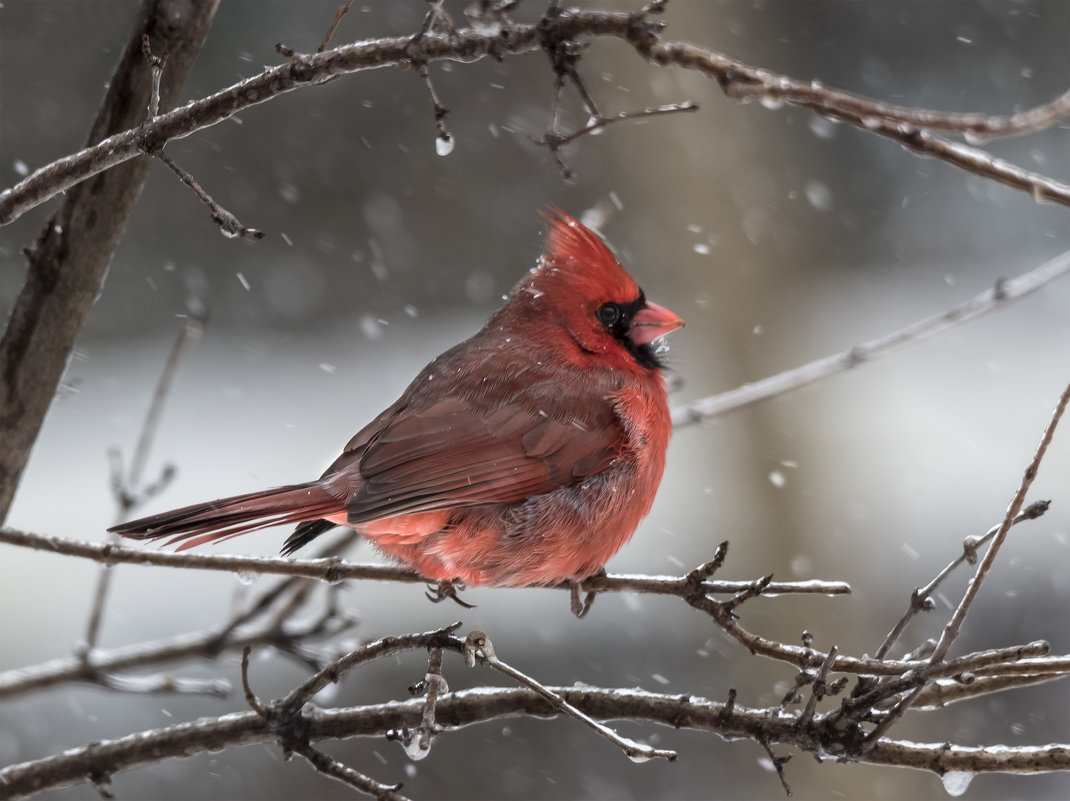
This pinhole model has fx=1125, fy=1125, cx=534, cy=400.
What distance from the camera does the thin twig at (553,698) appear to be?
111 centimetres

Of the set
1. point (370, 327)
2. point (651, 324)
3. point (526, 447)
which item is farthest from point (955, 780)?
point (370, 327)

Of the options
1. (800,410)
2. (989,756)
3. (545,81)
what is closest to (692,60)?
(989,756)

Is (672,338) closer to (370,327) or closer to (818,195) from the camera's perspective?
(818,195)

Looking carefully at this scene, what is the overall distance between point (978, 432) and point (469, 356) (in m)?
3.35

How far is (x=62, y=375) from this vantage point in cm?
148

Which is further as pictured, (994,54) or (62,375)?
(994,54)

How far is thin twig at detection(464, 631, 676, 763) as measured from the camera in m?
1.11

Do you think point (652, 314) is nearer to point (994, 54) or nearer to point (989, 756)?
point (989, 756)

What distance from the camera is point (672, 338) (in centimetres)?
431

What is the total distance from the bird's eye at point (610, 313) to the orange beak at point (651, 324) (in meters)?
0.03

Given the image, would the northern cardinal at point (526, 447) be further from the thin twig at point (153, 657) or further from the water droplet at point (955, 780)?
the water droplet at point (955, 780)

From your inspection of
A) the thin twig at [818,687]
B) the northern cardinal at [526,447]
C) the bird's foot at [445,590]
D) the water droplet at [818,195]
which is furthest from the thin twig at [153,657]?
the water droplet at [818,195]

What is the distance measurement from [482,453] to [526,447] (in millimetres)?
77

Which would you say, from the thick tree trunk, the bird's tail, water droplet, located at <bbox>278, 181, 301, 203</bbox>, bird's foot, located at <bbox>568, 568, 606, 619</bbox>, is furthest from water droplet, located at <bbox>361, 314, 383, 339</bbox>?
the thick tree trunk
